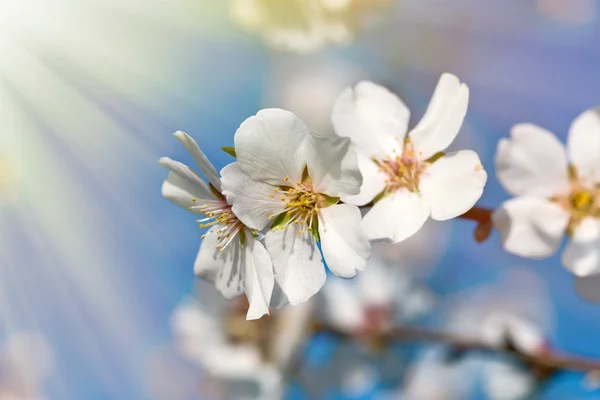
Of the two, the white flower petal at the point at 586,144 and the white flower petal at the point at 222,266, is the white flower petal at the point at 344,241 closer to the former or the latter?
the white flower petal at the point at 222,266

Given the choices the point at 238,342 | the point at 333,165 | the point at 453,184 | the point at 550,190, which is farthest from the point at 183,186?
the point at 238,342

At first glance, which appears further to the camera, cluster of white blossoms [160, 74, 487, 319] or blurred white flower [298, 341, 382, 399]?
blurred white flower [298, 341, 382, 399]

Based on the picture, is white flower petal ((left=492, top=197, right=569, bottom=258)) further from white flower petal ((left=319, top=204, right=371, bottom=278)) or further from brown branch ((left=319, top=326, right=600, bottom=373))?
brown branch ((left=319, top=326, right=600, bottom=373))

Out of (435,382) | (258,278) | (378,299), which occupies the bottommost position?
(258,278)

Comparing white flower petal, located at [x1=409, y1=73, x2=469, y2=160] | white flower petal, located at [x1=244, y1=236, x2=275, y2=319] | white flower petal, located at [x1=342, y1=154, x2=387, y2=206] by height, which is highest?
white flower petal, located at [x1=409, y1=73, x2=469, y2=160]

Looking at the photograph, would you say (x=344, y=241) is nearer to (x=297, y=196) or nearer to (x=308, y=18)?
(x=297, y=196)

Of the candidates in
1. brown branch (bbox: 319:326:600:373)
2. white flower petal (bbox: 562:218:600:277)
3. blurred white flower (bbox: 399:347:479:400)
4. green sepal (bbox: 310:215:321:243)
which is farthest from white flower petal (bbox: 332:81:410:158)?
blurred white flower (bbox: 399:347:479:400)

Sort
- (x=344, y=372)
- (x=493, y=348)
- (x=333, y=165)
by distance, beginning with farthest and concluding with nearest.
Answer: (x=344, y=372) → (x=493, y=348) → (x=333, y=165)

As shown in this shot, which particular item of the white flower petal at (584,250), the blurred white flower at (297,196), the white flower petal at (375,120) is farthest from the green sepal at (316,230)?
the white flower petal at (584,250)
